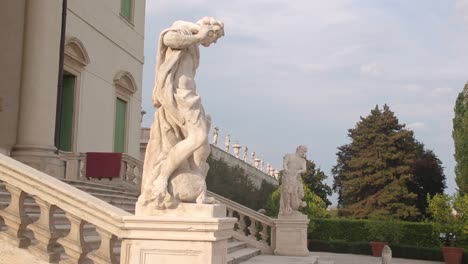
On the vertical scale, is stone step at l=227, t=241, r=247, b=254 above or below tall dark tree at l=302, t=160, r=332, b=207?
below

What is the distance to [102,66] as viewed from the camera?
57.2 feet

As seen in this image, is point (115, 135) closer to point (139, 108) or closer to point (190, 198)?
point (139, 108)

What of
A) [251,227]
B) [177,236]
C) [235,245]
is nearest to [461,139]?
[251,227]

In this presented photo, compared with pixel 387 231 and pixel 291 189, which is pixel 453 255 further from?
pixel 291 189

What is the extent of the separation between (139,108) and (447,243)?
536 inches

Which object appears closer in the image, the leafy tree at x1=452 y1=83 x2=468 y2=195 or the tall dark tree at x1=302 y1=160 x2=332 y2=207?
the leafy tree at x1=452 y1=83 x2=468 y2=195

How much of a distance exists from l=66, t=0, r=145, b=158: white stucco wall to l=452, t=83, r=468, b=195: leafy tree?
18.3 meters

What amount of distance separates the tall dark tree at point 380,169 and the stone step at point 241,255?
23722 mm

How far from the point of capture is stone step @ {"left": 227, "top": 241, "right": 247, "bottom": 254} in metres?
11.7

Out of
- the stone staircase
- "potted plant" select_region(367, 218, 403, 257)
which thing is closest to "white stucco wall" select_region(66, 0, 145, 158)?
the stone staircase

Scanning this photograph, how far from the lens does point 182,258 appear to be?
4.73m

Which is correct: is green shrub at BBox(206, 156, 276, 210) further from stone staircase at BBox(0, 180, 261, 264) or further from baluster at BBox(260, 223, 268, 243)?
stone staircase at BBox(0, 180, 261, 264)

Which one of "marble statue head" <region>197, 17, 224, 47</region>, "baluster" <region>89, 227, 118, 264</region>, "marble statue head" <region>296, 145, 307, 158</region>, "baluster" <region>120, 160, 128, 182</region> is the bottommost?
"baluster" <region>89, 227, 118, 264</region>

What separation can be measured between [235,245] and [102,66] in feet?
26.3
